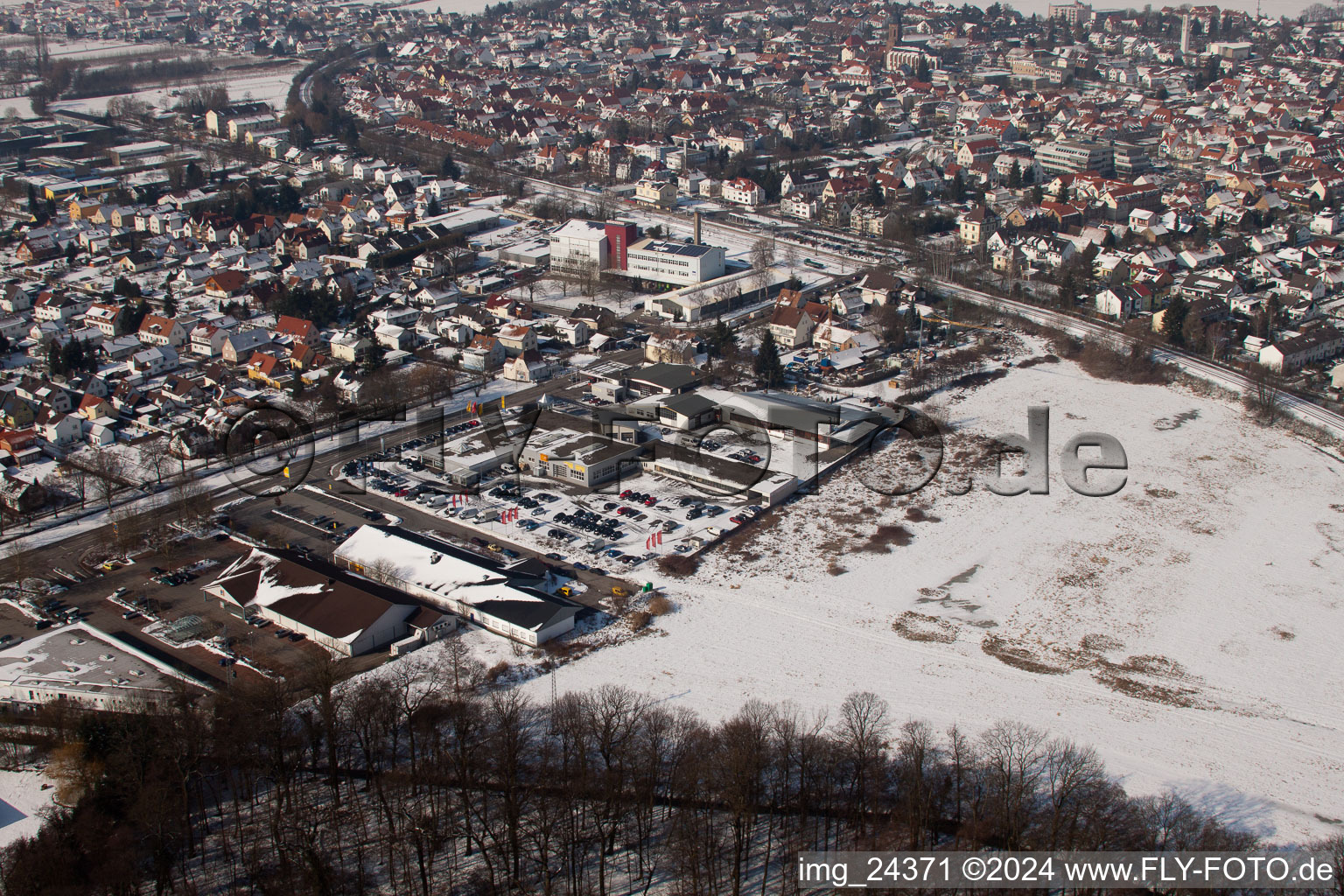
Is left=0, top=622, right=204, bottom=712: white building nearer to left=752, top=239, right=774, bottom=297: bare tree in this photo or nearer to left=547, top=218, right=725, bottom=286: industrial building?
left=547, top=218, right=725, bottom=286: industrial building

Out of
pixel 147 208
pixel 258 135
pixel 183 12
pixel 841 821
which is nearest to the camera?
pixel 841 821

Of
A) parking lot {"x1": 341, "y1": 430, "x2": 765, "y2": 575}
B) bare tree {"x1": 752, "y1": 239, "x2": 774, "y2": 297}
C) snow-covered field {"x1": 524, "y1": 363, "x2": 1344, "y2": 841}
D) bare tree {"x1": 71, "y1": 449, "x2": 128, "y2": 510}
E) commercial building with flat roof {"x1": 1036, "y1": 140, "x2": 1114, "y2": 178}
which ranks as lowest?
snow-covered field {"x1": 524, "y1": 363, "x2": 1344, "y2": 841}

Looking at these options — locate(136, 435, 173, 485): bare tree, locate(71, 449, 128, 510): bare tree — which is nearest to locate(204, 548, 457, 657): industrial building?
locate(71, 449, 128, 510): bare tree

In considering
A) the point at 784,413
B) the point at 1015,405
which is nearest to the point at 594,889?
the point at 784,413

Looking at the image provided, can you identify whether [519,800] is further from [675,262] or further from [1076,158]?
[1076,158]

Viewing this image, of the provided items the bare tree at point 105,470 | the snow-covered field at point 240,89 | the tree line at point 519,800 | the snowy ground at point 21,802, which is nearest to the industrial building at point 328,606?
the tree line at point 519,800

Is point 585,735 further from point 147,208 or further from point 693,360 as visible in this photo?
point 147,208

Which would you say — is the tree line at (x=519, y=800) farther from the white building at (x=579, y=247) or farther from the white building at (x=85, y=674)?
the white building at (x=579, y=247)
